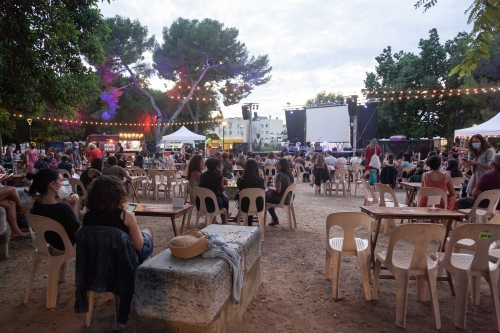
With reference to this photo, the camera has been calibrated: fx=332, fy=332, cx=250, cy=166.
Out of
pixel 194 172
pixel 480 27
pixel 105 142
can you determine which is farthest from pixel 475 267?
pixel 105 142

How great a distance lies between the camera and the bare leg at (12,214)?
13.5ft

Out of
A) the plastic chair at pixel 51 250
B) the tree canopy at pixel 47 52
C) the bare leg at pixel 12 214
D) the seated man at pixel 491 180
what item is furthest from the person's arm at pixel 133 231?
the seated man at pixel 491 180

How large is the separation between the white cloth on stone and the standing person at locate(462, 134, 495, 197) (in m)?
4.52

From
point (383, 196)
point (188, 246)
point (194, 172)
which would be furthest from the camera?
point (194, 172)

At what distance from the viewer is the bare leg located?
13.5 ft

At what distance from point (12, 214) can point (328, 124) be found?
17849 millimetres

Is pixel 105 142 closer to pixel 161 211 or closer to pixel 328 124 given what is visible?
pixel 328 124

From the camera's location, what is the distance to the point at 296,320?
105 inches

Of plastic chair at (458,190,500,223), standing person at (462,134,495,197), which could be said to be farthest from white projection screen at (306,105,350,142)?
plastic chair at (458,190,500,223)

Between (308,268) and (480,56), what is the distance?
8.93 feet

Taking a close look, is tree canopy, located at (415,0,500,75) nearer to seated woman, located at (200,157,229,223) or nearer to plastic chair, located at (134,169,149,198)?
seated woman, located at (200,157,229,223)

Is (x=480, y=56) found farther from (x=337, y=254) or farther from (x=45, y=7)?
(x=45, y=7)

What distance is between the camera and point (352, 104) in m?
18.6

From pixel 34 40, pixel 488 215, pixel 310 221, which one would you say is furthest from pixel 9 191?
pixel 488 215
